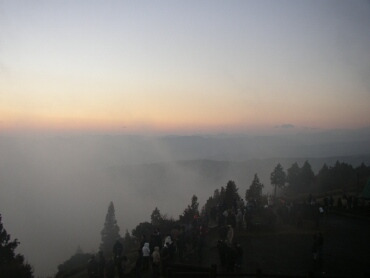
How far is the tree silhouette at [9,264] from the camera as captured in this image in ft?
71.2

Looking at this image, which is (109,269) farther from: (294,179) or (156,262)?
(294,179)

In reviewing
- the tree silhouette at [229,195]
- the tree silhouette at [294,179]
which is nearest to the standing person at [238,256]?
the tree silhouette at [229,195]

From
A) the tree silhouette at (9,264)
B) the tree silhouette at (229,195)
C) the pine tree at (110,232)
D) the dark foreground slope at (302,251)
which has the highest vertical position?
the tree silhouette at (229,195)

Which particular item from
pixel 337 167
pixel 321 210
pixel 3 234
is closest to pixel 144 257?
pixel 321 210

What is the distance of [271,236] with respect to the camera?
719 inches

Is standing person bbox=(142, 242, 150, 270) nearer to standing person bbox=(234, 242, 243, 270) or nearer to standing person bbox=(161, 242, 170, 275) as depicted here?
standing person bbox=(161, 242, 170, 275)

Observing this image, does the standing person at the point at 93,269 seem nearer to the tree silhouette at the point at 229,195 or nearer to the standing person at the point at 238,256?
the standing person at the point at 238,256

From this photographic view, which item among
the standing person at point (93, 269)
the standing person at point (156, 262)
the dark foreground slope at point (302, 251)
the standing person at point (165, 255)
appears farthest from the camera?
the dark foreground slope at point (302, 251)

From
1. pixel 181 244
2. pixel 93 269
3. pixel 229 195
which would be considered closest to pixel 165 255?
pixel 181 244

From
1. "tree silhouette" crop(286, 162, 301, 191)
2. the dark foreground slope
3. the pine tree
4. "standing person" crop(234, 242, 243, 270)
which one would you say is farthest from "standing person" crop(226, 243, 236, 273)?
the pine tree

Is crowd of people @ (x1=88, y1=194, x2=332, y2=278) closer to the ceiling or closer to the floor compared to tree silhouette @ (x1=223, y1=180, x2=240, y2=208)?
closer to the floor

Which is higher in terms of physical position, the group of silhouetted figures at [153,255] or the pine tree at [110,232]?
the group of silhouetted figures at [153,255]

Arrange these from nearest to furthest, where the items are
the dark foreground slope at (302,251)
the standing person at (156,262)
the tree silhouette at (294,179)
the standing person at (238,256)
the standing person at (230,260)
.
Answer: the standing person at (156,262) → the standing person at (230,260) → the dark foreground slope at (302,251) → the standing person at (238,256) → the tree silhouette at (294,179)

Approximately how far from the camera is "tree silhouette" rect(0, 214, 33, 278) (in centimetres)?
2170
